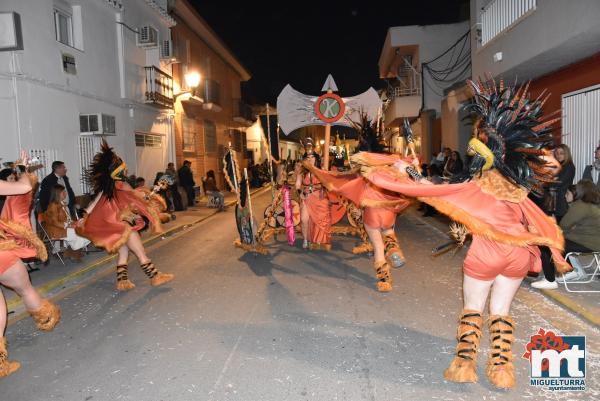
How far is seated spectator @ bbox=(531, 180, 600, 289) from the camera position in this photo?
581cm

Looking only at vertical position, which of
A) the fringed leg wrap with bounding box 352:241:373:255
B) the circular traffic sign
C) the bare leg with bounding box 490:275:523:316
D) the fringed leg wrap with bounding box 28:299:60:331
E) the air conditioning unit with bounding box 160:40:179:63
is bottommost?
the fringed leg wrap with bounding box 352:241:373:255

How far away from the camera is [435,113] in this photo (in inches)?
893

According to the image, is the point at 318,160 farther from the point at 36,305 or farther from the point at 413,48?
the point at 413,48

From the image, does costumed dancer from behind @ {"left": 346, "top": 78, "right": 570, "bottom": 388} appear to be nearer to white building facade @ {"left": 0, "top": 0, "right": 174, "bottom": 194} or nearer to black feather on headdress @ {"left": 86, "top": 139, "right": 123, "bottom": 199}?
black feather on headdress @ {"left": 86, "top": 139, "right": 123, "bottom": 199}

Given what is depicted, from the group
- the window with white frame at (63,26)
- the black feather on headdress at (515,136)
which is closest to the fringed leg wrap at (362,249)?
the black feather on headdress at (515,136)

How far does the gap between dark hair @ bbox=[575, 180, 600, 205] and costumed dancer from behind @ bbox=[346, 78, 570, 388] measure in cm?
269

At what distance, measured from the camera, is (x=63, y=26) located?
12.5 metres

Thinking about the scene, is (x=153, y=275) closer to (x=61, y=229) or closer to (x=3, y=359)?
(x=3, y=359)

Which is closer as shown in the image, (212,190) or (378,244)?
(378,244)

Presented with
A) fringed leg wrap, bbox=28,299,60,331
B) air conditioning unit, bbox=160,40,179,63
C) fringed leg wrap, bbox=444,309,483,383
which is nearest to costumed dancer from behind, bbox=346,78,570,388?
fringed leg wrap, bbox=444,309,483,383

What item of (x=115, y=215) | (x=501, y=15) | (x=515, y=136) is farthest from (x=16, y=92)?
(x=501, y=15)

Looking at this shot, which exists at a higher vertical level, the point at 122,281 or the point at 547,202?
the point at 547,202

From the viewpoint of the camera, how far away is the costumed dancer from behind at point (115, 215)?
6340 millimetres

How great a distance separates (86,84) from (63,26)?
1543 millimetres
